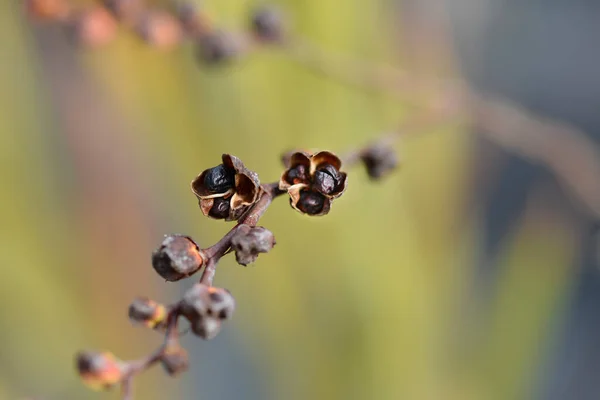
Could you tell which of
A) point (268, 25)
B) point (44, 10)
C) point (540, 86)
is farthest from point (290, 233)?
point (540, 86)

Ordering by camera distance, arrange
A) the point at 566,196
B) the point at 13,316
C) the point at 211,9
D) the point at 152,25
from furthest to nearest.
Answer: the point at 566,196
the point at 13,316
the point at 211,9
the point at 152,25

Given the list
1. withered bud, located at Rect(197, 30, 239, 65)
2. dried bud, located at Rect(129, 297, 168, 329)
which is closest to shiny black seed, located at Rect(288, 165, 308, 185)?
dried bud, located at Rect(129, 297, 168, 329)

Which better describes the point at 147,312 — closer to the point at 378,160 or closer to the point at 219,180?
the point at 219,180

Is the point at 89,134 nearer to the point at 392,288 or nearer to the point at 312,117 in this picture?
the point at 312,117

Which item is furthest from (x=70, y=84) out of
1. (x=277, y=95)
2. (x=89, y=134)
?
(x=277, y=95)

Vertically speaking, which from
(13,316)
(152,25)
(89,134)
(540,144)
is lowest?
(13,316)

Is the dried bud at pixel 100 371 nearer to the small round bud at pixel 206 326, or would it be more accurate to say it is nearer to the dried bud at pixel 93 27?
the small round bud at pixel 206 326
